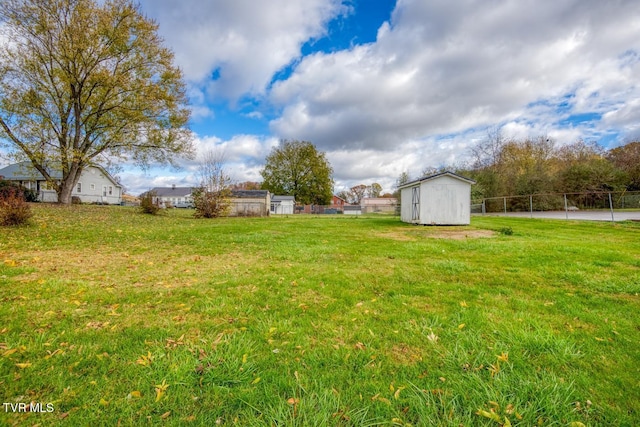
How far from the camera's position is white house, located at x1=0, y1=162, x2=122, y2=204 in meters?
31.4

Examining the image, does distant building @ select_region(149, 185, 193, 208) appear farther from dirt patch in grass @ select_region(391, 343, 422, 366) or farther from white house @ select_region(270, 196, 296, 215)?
dirt patch in grass @ select_region(391, 343, 422, 366)

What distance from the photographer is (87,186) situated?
34.8m

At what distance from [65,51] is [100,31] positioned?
89.1 inches

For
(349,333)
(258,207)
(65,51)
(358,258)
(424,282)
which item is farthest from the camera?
(258,207)

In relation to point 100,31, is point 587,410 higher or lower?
lower

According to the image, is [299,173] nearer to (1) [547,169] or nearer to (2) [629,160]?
(1) [547,169]

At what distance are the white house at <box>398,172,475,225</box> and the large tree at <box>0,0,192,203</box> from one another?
17.5 m

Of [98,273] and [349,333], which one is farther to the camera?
[98,273]

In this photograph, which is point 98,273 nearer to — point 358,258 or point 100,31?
point 358,258

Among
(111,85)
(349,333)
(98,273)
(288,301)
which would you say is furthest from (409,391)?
(111,85)

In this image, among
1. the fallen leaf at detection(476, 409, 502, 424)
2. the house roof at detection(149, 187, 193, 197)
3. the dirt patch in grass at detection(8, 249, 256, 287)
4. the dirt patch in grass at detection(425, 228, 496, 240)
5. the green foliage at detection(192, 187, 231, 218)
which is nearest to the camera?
the fallen leaf at detection(476, 409, 502, 424)

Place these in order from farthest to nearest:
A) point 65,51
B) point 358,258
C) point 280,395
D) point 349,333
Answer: point 65,51 < point 358,258 < point 349,333 < point 280,395

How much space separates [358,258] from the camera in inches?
236

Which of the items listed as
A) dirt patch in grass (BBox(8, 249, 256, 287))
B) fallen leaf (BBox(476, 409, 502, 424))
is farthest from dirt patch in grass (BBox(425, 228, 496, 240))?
fallen leaf (BBox(476, 409, 502, 424))
